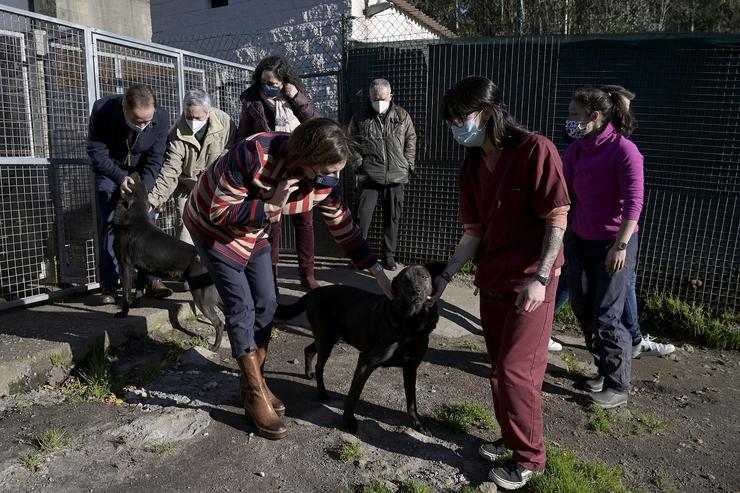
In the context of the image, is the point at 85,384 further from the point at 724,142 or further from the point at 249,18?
the point at 249,18

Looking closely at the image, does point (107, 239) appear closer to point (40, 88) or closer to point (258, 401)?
point (40, 88)

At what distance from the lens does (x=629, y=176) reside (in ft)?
11.6

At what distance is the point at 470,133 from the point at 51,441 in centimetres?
266

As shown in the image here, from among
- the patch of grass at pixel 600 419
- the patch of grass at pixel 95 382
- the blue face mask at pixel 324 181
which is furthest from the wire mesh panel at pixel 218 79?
the patch of grass at pixel 600 419

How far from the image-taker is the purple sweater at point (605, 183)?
3.54 m

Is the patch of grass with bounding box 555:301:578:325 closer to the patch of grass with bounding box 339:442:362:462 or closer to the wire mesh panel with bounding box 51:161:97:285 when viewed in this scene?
the patch of grass with bounding box 339:442:362:462

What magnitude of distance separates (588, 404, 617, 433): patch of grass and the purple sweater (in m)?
1.13

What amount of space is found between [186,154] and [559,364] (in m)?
3.73

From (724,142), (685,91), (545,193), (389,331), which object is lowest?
(389,331)

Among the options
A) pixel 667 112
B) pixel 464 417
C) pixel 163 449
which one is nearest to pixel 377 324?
pixel 464 417

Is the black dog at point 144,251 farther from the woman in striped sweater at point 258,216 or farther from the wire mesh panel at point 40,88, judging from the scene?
the woman in striped sweater at point 258,216

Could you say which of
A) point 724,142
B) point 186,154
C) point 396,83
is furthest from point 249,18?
point 724,142

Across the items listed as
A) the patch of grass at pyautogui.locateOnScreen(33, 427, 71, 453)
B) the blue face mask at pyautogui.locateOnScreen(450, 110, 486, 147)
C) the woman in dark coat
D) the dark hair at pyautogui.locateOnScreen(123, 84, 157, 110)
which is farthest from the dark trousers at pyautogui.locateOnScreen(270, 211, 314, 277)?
the blue face mask at pyautogui.locateOnScreen(450, 110, 486, 147)

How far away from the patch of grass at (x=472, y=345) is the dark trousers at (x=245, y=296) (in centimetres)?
215
